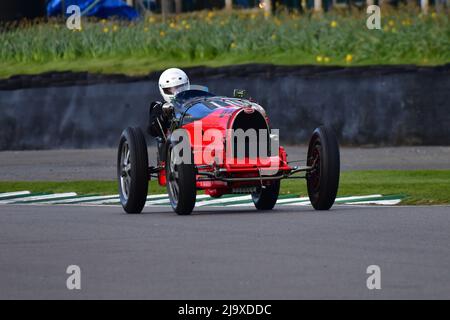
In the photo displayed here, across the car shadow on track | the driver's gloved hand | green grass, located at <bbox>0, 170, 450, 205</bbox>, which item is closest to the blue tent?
green grass, located at <bbox>0, 170, 450, 205</bbox>

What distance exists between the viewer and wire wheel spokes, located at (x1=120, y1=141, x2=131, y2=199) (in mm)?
16584

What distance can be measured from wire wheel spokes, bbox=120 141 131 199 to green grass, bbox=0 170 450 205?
3.17 m

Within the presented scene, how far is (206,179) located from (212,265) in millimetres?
4710

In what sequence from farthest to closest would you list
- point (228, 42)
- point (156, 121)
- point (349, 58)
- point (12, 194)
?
point (228, 42) < point (349, 58) < point (12, 194) < point (156, 121)

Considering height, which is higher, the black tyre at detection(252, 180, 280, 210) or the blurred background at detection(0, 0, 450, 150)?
the blurred background at detection(0, 0, 450, 150)

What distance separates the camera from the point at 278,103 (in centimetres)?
2616

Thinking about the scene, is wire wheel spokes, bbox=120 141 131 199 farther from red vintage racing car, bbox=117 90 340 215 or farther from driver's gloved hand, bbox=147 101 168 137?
driver's gloved hand, bbox=147 101 168 137

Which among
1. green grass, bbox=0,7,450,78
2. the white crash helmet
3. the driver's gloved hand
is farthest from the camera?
green grass, bbox=0,7,450,78

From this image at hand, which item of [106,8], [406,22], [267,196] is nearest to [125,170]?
[267,196]

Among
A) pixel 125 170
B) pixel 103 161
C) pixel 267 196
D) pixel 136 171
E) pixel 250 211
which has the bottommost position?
pixel 250 211

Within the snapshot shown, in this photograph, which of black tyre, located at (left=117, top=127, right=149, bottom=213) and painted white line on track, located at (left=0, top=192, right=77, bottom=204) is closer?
black tyre, located at (left=117, top=127, right=149, bottom=213)

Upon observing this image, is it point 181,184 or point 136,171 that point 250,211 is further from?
point 181,184

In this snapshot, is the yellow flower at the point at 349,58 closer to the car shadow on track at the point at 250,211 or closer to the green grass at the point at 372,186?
the green grass at the point at 372,186

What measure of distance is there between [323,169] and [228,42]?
15812mm
